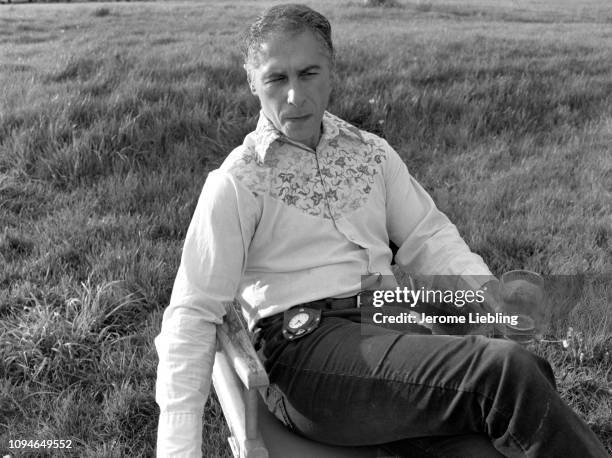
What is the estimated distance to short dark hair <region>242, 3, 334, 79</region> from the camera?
7.65 feet

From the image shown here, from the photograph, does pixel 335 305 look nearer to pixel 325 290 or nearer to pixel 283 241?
pixel 325 290

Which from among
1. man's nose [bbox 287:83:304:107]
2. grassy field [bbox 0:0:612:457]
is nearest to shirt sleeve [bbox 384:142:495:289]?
man's nose [bbox 287:83:304:107]

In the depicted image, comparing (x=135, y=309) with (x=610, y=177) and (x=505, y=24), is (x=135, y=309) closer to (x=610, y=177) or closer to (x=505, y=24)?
(x=610, y=177)

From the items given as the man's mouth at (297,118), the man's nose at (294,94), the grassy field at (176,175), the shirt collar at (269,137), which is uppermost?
the man's nose at (294,94)

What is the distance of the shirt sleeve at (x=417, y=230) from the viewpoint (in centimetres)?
262

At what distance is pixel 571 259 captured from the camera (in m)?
3.87

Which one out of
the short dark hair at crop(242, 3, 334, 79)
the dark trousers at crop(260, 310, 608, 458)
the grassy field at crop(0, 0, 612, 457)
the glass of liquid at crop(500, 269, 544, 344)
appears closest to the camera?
the dark trousers at crop(260, 310, 608, 458)

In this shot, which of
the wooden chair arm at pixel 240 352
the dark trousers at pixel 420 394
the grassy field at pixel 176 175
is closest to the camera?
the dark trousers at pixel 420 394

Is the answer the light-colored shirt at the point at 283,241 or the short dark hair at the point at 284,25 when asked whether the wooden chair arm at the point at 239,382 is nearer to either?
the light-colored shirt at the point at 283,241

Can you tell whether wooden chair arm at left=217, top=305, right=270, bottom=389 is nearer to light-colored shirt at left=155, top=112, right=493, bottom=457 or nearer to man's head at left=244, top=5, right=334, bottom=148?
light-colored shirt at left=155, top=112, right=493, bottom=457

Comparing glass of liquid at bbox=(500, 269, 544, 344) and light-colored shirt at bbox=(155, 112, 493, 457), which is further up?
light-colored shirt at bbox=(155, 112, 493, 457)

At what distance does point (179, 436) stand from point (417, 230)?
1.12 metres

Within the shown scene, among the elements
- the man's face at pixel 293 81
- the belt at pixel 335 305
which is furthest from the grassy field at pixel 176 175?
the man's face at pixel 293 81

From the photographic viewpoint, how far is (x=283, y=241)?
7.86 feet
